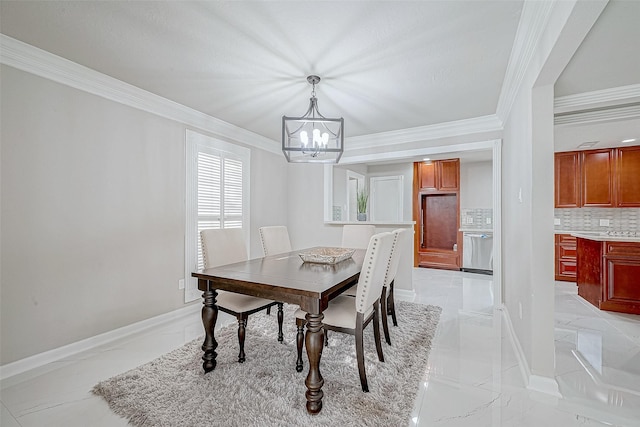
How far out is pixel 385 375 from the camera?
6.72 ft

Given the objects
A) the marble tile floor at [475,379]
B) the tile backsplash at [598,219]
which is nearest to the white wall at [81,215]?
the marble tile floor at [475,379]

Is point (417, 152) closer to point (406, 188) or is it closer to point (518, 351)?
point (406, 188)

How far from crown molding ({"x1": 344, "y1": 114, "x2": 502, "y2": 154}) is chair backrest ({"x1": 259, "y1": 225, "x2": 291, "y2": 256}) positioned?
2023 mm

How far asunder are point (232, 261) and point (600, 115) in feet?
12.2

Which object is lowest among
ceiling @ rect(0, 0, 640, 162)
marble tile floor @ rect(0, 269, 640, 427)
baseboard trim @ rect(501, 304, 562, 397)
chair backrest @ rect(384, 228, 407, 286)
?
marble tile floor @ rect(0, 269, 640, 427)

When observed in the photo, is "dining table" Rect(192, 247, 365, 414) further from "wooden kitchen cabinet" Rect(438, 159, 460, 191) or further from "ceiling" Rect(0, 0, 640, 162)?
"wooden kitchen cabinet" Rect(438, 159, 460, 191)

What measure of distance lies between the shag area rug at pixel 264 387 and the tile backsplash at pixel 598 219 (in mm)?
4224

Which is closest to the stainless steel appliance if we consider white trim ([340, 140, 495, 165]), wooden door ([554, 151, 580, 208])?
wooden door ([554, 151, 580, 208])

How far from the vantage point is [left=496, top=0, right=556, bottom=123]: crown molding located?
5.27 feet

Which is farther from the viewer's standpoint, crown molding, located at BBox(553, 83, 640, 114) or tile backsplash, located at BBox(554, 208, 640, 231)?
tile backsplash, located at BBox(554, 208, 640, 231)

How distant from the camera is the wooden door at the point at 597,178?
4.47 meters

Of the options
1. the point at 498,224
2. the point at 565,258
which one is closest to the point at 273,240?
the point at 498,224

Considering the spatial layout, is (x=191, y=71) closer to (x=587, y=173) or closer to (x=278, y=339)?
(x=278, y=339)

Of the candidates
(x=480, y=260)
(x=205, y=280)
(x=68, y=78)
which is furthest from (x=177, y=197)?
(x=480, y=260)
